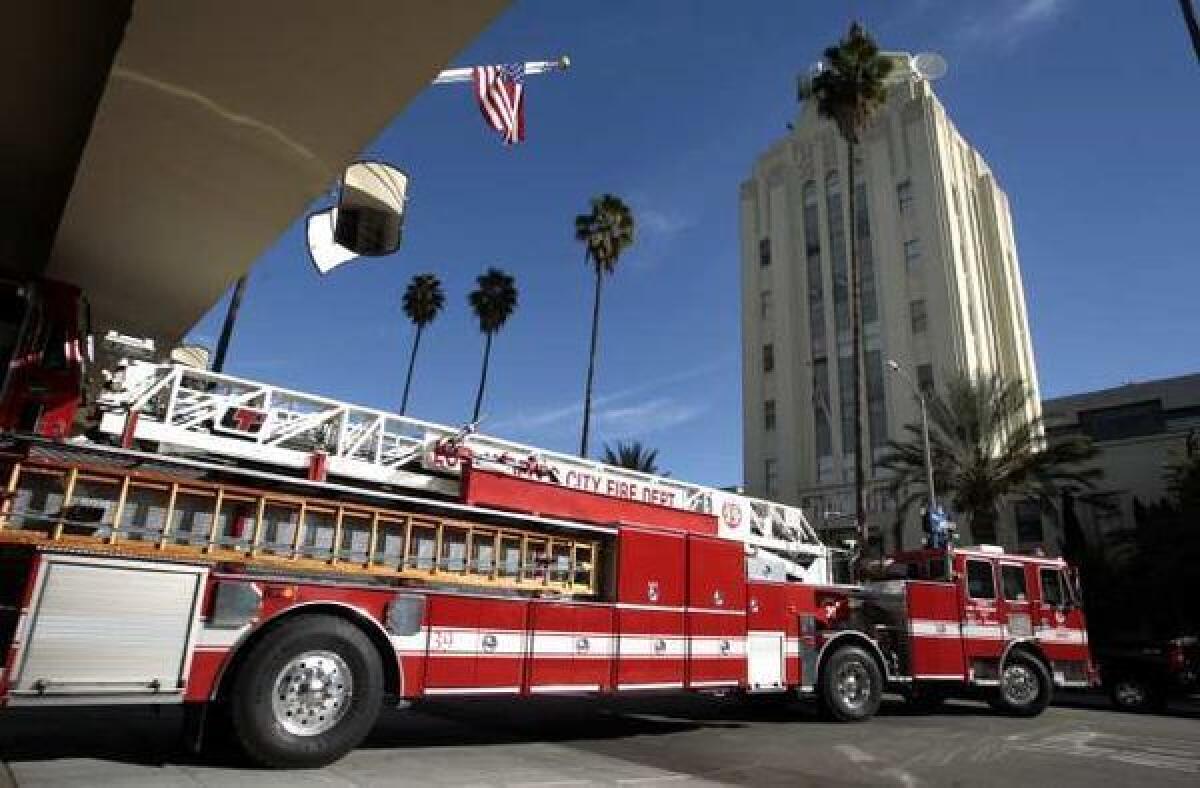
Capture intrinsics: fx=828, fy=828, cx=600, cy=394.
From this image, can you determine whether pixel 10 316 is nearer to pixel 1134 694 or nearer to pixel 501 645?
pixel 501 645

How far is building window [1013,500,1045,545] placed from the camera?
3509 cm

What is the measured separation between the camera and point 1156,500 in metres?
33.4

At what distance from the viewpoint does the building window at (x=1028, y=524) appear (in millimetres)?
35094

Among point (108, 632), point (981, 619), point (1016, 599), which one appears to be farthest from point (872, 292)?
point (108, 632)

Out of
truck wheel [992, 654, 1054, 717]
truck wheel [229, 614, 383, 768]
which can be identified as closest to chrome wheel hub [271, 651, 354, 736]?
truck wheel [229, 614, 383, 768]

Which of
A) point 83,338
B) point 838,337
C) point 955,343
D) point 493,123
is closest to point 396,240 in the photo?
point 83,338

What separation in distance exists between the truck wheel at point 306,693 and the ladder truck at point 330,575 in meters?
0.02

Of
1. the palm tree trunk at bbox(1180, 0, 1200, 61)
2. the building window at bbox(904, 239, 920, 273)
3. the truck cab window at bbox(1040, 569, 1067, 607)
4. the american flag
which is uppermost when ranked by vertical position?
the building window at bbox(904, 239, 920, 273)

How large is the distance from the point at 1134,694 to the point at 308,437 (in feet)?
56.2

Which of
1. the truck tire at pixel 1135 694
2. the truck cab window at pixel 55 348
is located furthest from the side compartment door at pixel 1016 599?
the truck cab window at pixel 55 348

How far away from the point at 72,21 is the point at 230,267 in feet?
7.45

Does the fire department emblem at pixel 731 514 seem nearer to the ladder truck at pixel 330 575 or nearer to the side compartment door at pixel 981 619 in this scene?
the ladder truck at pixel 330 575

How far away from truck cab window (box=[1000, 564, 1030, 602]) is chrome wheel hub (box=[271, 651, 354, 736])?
12015 millimetres

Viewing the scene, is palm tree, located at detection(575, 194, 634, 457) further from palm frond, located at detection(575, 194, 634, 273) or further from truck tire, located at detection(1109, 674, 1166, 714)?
truck tire, located at detection(1109, 674, 1166, 714)
